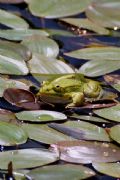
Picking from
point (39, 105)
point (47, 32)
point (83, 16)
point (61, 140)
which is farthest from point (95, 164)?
point (83, 16)

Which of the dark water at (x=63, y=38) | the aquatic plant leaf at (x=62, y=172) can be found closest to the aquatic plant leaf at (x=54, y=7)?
the dark water at (x=63, y=38)

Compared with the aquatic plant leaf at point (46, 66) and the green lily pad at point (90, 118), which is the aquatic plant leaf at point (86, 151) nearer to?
the green lily pad at point (90, 118)

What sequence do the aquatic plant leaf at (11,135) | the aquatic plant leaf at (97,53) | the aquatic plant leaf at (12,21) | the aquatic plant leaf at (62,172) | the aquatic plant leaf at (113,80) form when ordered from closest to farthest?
the aquatic plant leaf at (62,172), the aquatic plant leaf at (11,135), the aquatic plant leaf at (113,80), the aquatic plant leaf at (97,53), the aquatic plant leaf at (12,21)

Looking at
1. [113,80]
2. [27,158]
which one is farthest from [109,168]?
[113,80]

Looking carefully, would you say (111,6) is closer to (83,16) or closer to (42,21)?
(83,16)

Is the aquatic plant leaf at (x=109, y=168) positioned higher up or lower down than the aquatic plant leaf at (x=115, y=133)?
lower down
